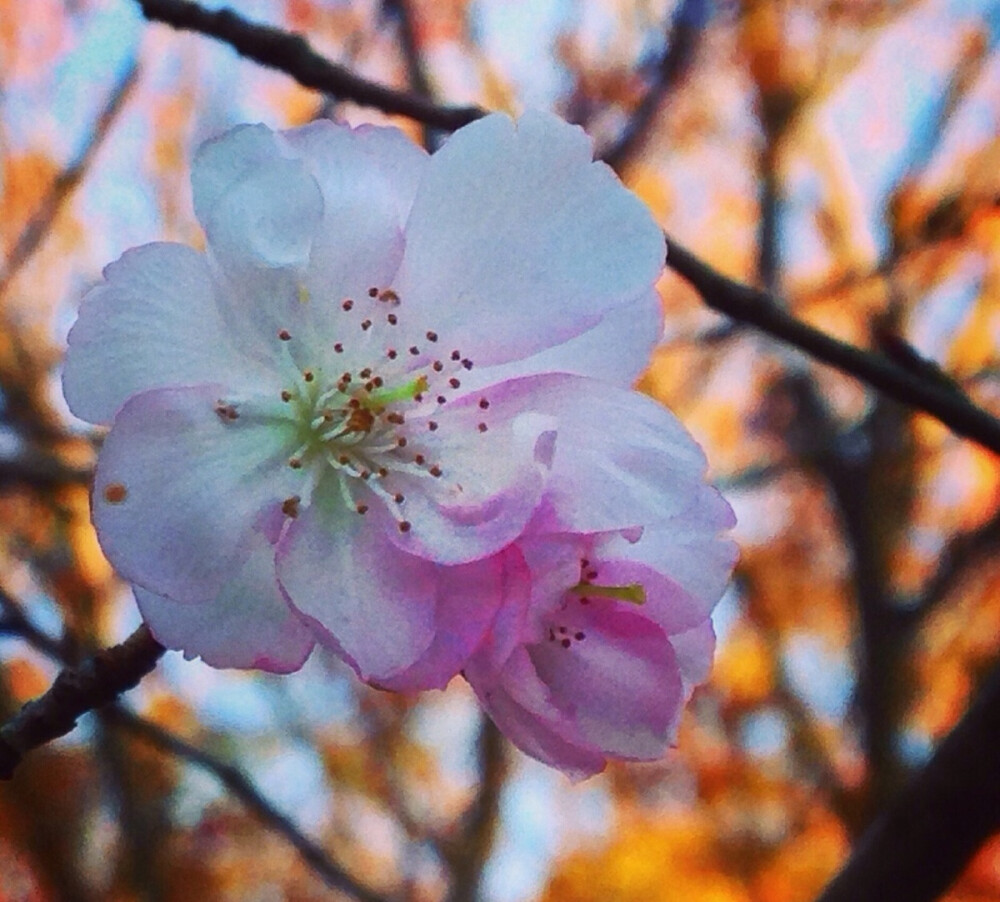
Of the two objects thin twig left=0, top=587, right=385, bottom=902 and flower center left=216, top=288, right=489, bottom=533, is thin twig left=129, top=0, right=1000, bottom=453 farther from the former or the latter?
thin twig left=0, top=587, right=385, bottom=902

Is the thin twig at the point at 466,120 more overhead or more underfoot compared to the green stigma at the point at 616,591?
more overhead

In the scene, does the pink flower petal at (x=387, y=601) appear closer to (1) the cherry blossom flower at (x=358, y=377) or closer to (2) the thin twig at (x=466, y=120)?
(1) the cherry blossom flower at (x=358, y=377)

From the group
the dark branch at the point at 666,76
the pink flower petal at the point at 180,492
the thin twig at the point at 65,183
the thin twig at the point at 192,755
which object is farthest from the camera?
→ the dark branch at the point at 666,76

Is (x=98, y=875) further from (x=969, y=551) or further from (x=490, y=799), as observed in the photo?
(x=969, y=551)

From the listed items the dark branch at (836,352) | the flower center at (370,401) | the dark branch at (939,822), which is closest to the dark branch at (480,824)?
the dark branch at (939,822)

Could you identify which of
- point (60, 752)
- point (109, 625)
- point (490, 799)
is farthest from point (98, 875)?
point (490, 799)

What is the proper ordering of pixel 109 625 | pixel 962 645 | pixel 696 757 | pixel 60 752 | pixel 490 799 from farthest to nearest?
pixel 696 757 < pixel 962 645 < pixel 60 752 < pixel 109 625 < pixel 490 799

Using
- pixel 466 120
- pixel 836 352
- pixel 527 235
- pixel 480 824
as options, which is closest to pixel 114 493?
pixel 527 235
